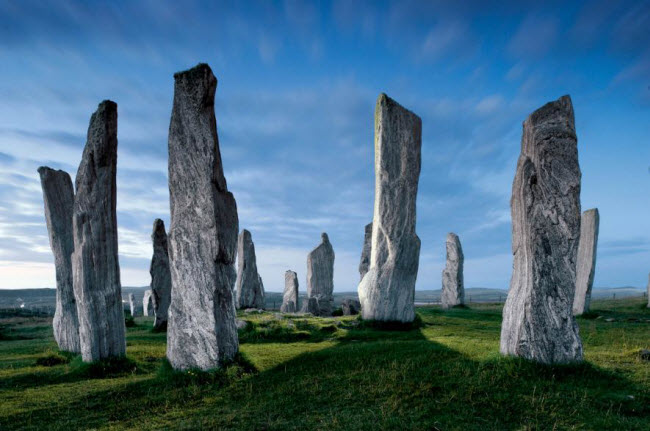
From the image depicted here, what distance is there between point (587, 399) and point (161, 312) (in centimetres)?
1621

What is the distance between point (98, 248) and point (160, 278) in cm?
868

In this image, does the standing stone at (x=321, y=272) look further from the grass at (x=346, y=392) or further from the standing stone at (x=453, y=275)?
the grass at (x=346, y=392)

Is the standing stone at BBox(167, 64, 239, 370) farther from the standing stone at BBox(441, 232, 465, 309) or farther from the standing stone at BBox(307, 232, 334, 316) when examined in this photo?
the standing stone at BBox(441, 232, 465, 309)

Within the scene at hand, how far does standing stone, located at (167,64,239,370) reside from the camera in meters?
9.09

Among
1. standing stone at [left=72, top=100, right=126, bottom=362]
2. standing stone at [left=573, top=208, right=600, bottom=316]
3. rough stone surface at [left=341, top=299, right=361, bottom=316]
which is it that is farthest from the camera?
rough stone surface at [left=341, top=299, right=361, bottom=316]

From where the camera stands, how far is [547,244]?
8.58 meters

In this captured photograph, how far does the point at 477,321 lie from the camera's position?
18.8 meters

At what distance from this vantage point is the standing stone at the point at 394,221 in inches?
626

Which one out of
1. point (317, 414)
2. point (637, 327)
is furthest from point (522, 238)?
point (637, 327)

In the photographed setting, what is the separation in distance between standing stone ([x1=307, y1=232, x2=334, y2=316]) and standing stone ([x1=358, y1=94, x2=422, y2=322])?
451 inches

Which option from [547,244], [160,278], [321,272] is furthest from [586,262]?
[160,278]

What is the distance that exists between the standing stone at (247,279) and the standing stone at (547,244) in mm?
21420

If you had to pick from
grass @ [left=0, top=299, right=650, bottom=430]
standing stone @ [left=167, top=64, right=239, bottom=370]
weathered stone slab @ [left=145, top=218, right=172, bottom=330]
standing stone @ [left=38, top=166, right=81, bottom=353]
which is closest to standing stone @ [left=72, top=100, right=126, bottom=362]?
grass @ [left=0, top=299, right=650, bottom=430]

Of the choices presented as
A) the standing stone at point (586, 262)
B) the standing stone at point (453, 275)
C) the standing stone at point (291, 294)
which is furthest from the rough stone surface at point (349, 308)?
the standing stone at point (586, 262)
